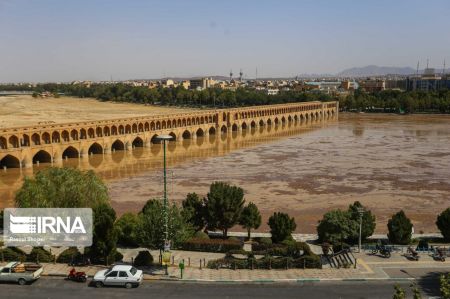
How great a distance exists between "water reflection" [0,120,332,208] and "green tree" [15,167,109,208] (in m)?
17.8

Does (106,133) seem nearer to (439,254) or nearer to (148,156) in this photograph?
(148,156)

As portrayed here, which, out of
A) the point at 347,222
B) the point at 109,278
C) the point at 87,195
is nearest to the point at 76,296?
the point at 109,278

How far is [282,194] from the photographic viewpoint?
47406 mm

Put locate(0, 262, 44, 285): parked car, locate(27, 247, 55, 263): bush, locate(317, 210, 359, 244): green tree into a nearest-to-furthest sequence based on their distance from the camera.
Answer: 1. locate(0, 262, 44, 285): parked car
2. locate(27, 247, 55, 263): bush
3. locate(317, 210, 359, 244): green tree

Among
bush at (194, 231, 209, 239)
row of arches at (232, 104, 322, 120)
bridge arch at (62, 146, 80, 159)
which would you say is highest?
row of arches at (232, 104, 322, 120)

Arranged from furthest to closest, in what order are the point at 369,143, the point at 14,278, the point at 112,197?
the point at 369,143, the point at 112,197, the point at 14,278

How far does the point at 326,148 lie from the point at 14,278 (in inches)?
2577

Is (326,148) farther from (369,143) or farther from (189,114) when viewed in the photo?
(189,114)

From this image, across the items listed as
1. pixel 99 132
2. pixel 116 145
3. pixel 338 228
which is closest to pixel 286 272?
A: pixel 338 228

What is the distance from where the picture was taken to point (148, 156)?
7406 cm

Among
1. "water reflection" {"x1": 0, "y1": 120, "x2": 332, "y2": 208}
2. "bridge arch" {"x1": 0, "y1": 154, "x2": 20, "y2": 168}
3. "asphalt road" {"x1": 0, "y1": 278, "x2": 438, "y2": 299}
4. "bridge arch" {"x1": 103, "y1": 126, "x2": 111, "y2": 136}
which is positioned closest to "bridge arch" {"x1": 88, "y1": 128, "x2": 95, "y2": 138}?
"bridge arch" {"x1": 103, "y1": 126, "x2": 111, "y2": 136}

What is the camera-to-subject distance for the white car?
20.3 meters

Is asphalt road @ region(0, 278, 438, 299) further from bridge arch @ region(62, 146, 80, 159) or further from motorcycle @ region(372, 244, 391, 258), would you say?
bridge arch @ region(62, 146, 80, 159)

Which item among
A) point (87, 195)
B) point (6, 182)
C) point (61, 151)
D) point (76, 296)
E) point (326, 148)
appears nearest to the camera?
point (76, 296)
